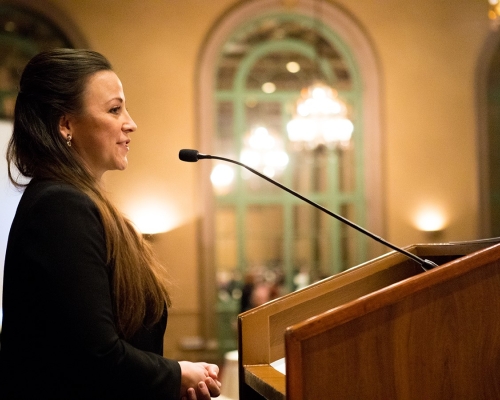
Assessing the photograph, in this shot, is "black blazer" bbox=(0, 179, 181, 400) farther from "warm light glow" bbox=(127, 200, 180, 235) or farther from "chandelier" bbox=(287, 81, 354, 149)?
"warm light glow" bbox=(127, 200, 180, 235)

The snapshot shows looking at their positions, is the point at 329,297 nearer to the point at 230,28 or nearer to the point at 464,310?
the point at 464,310

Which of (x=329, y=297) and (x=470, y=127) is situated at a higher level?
(x=470, y=127)

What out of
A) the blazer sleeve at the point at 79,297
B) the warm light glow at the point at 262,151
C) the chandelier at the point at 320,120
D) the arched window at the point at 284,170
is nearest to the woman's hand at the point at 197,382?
the blazer sleeve at the point at 79,297

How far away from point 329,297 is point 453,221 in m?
7.56

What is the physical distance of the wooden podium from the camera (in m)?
1.19

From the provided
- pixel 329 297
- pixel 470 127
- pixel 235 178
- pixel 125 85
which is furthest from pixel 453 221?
pixel 329 297

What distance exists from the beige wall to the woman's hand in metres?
7.02

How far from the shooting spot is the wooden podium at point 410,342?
3.90 feet

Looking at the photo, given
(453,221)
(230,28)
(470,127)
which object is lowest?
(453,221)

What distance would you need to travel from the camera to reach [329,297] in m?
1.69

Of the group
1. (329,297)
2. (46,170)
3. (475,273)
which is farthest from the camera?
(329,297)

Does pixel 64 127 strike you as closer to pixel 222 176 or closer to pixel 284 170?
pixel 222 176

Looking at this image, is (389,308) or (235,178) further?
(235,178)

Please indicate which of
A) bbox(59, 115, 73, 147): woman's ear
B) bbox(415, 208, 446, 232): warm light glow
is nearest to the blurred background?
bbox(415, 208, 446, 232): warm light glow
